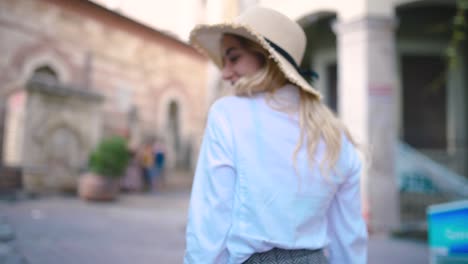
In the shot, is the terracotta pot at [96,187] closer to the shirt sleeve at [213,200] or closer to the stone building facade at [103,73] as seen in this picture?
the stone building facade at [103,73]

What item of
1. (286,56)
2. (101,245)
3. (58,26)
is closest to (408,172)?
(101,245)

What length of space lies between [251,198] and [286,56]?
1.90 feet

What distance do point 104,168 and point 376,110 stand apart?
5.93 meters

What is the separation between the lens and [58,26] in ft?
35.7

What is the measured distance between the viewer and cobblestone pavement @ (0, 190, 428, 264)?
3.38m

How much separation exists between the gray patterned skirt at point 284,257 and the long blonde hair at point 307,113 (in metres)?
0.31

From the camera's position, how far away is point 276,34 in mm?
1326

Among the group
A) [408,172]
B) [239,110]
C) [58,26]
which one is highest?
[58,26]

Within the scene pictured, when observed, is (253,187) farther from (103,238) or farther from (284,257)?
(103,238)

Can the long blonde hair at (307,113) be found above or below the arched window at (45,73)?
below

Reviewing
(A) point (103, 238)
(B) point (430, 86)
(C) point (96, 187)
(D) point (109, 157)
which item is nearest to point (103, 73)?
(D) point (109, 157)

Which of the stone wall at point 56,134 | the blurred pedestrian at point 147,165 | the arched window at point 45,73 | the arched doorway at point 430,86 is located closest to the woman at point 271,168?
the arched doorway at point 430,86

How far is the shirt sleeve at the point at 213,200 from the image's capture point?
3.50 ft

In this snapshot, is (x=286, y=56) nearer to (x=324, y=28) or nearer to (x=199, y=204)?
(x=199, y=204)
